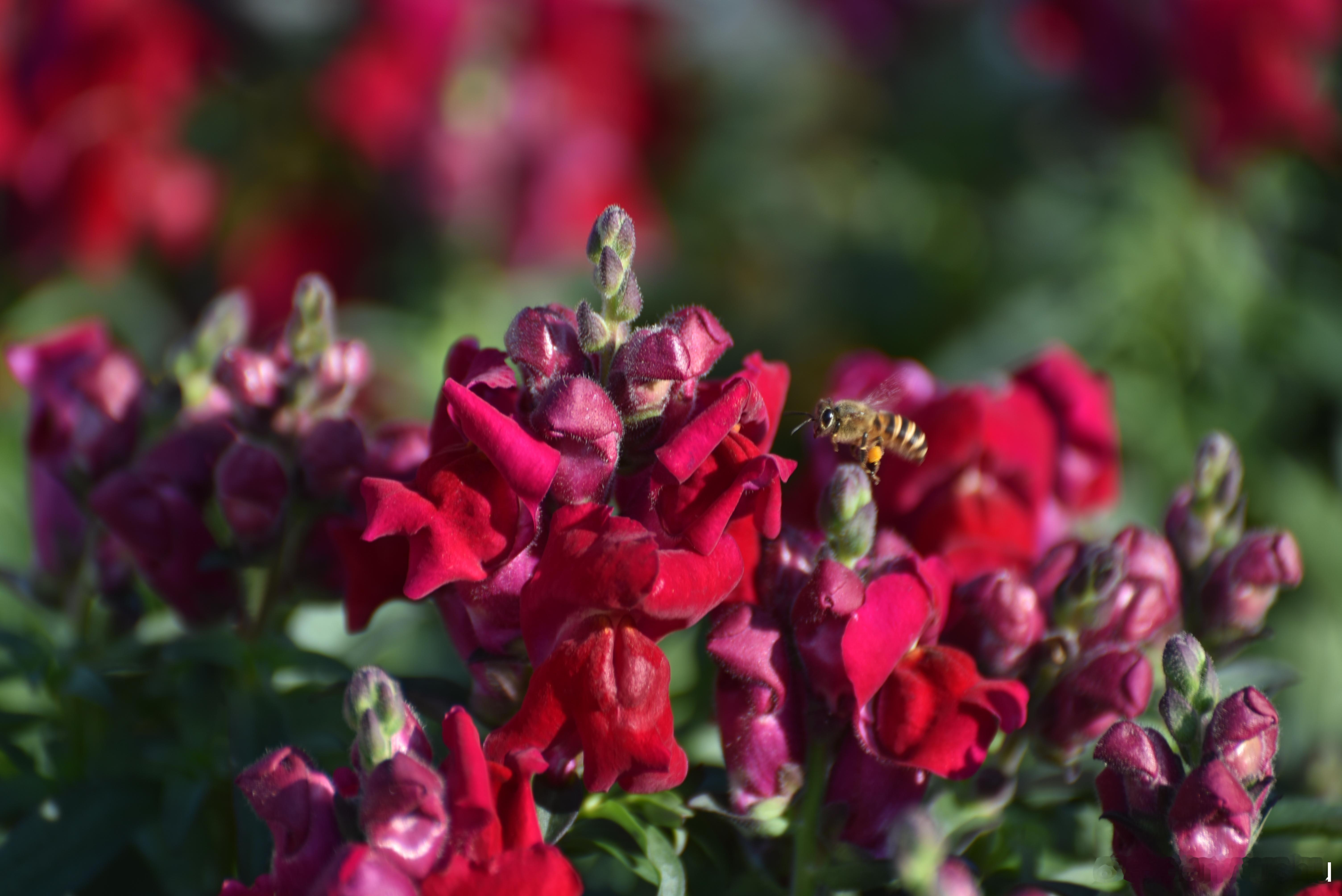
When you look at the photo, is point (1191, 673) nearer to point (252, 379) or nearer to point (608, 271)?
point (608, 271)

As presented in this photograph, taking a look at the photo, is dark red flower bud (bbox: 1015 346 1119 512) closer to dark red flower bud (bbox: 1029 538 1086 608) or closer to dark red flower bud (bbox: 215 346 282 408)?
dark red flower bud (bbox: 1029 538 1086 608)

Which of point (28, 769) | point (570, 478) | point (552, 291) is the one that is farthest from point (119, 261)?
point (570, 478)

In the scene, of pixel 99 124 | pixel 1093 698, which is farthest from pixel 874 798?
pixel 99 124

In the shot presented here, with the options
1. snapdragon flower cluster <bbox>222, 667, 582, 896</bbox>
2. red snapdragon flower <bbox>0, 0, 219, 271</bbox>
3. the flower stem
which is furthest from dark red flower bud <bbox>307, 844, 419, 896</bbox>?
red snapdragon flower <bbox>0, 0, 219, 271</bbox>

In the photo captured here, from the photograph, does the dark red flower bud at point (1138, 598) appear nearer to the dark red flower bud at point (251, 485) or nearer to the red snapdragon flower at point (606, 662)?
the red snapdragon flower at point (606, 662)

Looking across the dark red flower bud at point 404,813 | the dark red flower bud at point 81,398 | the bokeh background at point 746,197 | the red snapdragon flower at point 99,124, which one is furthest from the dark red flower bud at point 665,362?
the red snapdragon flower at point 99,124

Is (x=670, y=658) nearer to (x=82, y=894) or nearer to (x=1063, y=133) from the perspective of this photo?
(x=82, y=894)
